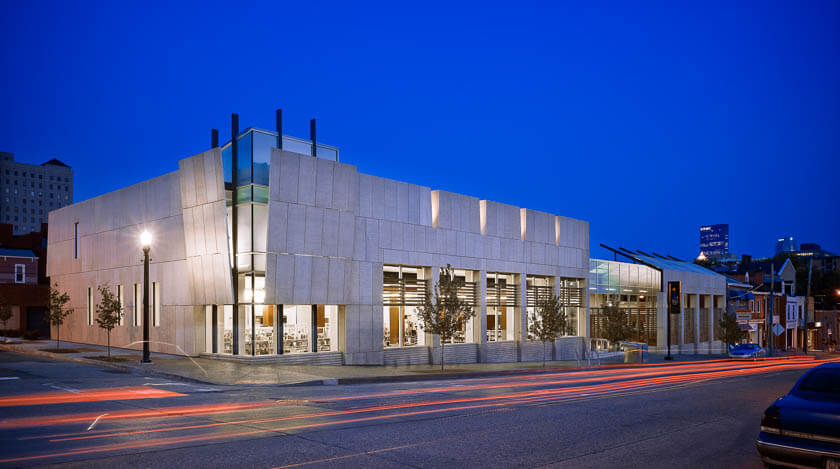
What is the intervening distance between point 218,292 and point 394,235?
8.84 metres

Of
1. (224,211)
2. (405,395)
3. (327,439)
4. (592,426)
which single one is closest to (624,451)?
(592,426)

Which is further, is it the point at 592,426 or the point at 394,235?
the point at 394,235

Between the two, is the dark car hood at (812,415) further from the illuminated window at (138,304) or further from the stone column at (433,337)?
the illuminated window at (138,304)

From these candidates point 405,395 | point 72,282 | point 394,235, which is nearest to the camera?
point 405,395

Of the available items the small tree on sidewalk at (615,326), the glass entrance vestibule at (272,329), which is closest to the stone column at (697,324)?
the small tree on sidewalk at (615,326)

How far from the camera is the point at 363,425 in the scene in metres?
12.3

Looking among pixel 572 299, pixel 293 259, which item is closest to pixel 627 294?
pixel 572 299

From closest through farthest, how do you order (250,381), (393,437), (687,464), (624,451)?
(687,464) → (624,451) → (393,437) → (250,381)

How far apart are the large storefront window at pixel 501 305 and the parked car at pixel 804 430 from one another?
96.1 ft

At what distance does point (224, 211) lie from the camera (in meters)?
27.6

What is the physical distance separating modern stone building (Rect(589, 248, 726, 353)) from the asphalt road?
29.9 meters

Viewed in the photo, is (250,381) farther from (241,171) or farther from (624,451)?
(624,451)

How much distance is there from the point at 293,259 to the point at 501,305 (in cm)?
1566

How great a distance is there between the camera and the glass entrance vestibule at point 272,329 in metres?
27.5
